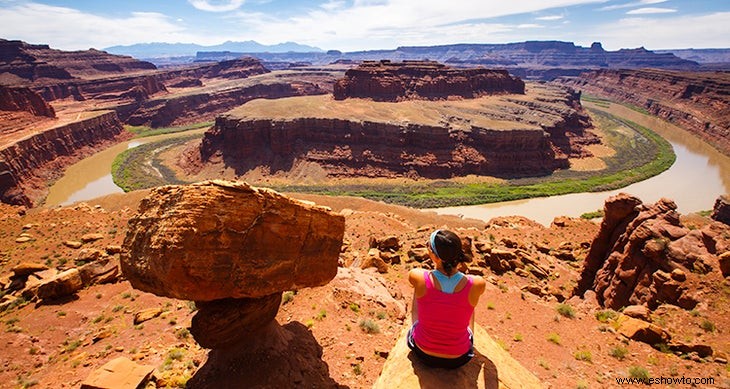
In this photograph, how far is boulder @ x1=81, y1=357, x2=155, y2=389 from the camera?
26.7ft

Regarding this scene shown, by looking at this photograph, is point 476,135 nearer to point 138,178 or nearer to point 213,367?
point 138,178

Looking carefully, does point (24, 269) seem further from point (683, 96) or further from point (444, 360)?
point (683, 96)

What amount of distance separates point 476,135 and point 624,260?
164ft

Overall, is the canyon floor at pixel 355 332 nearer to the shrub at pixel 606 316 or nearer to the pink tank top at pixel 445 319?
the shrub at pixel 606 316

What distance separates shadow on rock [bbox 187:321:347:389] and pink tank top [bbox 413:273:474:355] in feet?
15.2

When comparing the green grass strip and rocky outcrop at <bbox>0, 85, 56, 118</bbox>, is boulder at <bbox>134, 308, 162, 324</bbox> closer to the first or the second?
rocky outcrop at <bbox>0, 85, 56, 118</bbox>

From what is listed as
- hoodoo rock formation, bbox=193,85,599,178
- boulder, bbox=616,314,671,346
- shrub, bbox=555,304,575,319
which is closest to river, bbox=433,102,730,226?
hoodoo rock formation, bbox=193,85,599,178

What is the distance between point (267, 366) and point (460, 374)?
535 cm

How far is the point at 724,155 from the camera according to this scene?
73.6 m

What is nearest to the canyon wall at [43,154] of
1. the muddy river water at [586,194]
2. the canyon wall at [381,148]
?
the muddy river water at [586,194]

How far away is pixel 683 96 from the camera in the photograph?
105 meters

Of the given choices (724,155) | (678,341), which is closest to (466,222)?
(678,341)

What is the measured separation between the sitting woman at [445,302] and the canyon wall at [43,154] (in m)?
58.4

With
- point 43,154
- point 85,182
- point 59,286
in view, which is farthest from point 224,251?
point 43,154
